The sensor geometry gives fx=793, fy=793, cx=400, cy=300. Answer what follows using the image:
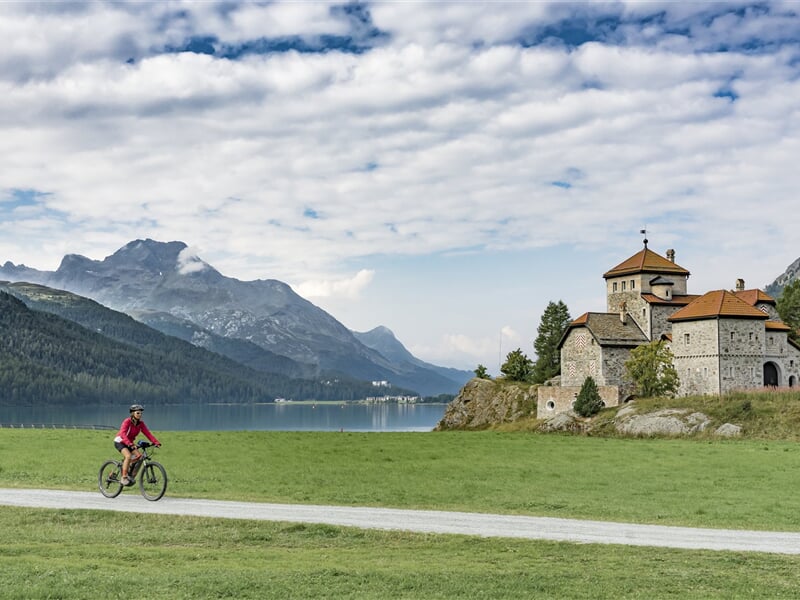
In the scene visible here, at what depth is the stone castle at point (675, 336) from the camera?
81688 mm

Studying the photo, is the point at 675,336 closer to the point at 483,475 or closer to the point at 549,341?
the point at 549,341

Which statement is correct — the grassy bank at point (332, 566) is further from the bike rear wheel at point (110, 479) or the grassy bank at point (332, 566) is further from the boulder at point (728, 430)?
the boulder at point (728, 430)

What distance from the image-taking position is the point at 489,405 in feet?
322

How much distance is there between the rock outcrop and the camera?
94.1 meters

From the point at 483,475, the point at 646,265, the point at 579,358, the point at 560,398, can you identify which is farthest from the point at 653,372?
the point at 483,475

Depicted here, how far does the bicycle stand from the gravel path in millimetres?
354

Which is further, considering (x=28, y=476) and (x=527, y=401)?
(x=527, y=401)

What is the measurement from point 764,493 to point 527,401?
65689mm

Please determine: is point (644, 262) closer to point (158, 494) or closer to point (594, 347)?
point (594, 347)

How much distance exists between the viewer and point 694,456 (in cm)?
4409

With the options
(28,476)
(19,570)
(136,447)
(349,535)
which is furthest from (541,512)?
(28,476)

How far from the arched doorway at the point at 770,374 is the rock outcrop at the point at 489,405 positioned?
82.5ft

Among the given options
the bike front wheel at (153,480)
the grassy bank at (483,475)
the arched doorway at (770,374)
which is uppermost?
the arched doorway at (770,374)

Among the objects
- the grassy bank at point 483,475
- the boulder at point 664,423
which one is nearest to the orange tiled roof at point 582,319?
the boulder at point 664,423
